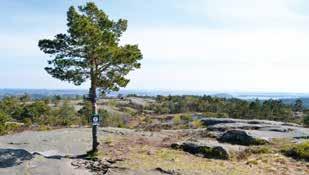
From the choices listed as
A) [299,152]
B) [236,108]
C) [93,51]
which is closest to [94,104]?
[93,51]

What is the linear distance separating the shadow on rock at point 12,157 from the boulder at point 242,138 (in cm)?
1406

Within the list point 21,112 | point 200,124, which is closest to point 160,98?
point 21,112

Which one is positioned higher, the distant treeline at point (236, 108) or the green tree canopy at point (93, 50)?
the green tree canopy at point (93, 50)

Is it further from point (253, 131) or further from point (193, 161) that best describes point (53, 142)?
point (253, 131)

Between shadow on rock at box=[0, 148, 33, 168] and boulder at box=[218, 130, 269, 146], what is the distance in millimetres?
14058

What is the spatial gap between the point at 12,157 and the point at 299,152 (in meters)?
16.3

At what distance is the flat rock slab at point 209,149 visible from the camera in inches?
1049

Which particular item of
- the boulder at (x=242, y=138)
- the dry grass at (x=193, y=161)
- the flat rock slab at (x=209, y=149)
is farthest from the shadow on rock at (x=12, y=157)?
the boulder at (x=242, y=138)

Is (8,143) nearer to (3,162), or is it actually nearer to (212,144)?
(3,162)

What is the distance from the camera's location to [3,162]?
22719 mm

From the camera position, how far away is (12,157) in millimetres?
23547

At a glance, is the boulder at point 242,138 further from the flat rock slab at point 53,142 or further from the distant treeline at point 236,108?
the distant treeline at point 236,108

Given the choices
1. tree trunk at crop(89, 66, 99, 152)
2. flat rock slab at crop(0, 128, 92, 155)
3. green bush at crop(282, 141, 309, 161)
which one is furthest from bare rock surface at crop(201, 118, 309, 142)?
tree trunk at crop(89, 66, 99, 152)

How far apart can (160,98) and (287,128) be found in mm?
111588
